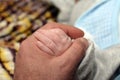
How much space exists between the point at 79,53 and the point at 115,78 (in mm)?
146

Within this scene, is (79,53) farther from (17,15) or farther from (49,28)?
(17,15)

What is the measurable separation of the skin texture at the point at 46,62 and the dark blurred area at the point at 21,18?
0.23 meters

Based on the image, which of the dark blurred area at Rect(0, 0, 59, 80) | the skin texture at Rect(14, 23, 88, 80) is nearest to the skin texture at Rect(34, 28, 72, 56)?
the skin texture at Rect(14, 23, 88, 80)

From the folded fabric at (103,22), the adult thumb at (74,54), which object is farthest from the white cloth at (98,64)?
the folded fabric at (103,22)

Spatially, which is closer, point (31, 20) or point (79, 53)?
point (79, 53)

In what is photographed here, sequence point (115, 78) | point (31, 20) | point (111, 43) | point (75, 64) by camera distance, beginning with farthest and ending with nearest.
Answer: point (31, 20) < point (111, 43) < point (115, 78) < point (75, 64)

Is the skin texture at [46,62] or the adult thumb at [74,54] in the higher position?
the adult thumb at [74,54]

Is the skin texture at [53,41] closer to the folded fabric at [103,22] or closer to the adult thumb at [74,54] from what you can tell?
the adult thumb at [74,54]

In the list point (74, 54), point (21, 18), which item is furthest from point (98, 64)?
point (21, 18)

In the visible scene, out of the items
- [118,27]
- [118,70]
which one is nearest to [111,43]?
[118,27]

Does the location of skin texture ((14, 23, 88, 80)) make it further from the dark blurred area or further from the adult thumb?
the dark blurred area

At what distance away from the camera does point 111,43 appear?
76 centimetres

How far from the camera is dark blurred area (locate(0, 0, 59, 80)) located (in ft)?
2.99

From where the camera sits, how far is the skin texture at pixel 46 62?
17.9 inches
